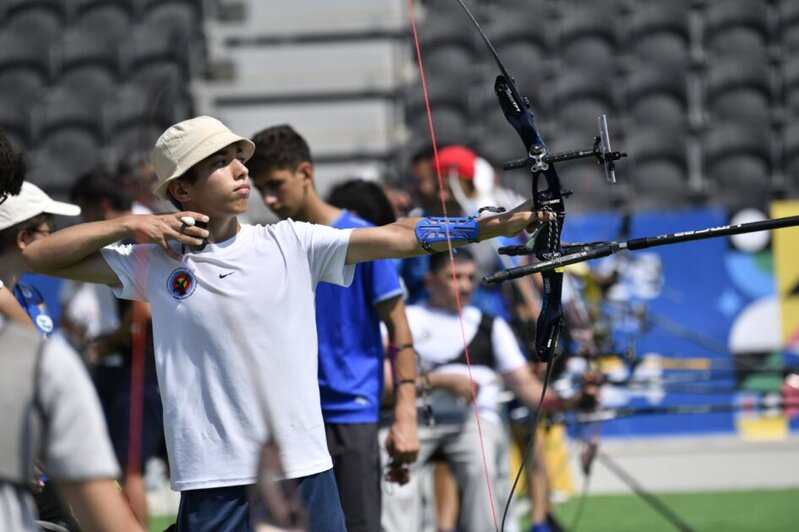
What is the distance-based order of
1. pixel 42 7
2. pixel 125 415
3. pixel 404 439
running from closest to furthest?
pixel 404 439 → pixel 125 415 → pixel 42 7

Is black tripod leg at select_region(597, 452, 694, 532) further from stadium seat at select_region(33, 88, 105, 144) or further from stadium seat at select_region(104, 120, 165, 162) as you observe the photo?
stadium seat at select_region(33, 88, 105, 144)

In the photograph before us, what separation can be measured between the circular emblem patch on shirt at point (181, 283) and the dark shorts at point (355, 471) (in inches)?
42.7

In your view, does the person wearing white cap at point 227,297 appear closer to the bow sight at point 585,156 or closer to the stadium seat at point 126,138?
the bow sight at point 585,156

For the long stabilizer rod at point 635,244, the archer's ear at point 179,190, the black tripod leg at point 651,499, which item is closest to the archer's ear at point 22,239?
the archer's ear at point 179,190

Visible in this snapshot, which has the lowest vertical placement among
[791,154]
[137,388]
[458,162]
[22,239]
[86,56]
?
[137,388]

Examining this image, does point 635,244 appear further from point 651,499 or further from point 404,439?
point 651,499

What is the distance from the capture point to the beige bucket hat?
342cm

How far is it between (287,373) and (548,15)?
9651 mm

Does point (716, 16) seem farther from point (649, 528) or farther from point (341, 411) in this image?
point (341, 411)

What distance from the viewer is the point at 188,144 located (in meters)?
3.44

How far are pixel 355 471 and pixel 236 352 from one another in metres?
1.15

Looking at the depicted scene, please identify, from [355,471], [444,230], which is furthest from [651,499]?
[444,230]

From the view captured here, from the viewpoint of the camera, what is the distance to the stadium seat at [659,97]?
11.8m

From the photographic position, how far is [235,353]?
3295 millimetres
